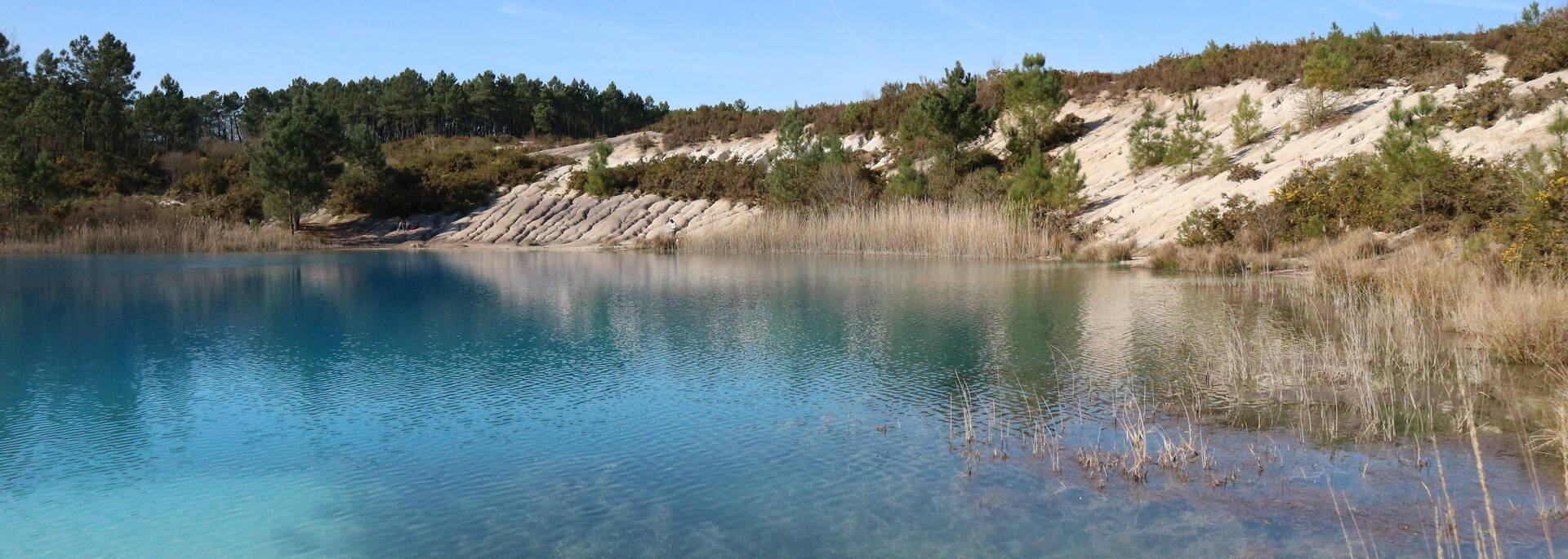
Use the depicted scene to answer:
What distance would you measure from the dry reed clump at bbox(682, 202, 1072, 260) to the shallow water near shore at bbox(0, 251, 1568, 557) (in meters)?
14.5

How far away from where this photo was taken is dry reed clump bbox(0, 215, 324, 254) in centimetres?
3953

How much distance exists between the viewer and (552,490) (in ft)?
24.3

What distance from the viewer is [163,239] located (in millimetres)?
41625

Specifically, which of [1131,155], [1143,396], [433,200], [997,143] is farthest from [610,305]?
[433,200]

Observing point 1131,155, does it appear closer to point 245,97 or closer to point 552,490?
→ point 552,490

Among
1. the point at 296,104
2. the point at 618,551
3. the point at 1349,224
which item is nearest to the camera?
the point at 618,551

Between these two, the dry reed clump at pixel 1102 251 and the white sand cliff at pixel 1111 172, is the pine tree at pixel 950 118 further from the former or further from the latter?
the dry reed clump at pixel 1102 251

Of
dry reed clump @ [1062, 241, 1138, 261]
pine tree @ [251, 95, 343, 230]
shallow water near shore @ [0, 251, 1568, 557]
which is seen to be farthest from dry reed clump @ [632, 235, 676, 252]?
shallow water near shore @ [0, 251, 1568, 557]

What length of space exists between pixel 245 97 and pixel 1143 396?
10763 centimetres

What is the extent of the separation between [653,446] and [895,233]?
26.8 meters

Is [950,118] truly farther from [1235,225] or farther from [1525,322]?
[1525,322]

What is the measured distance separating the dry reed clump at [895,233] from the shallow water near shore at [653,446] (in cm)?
1446

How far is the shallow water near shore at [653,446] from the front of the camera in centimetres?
648

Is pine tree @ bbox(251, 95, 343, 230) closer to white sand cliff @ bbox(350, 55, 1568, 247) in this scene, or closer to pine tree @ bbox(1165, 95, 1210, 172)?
white sand cliff @ bbox(350, 55, 1568, 247)
